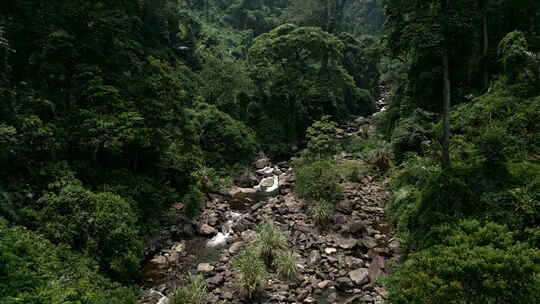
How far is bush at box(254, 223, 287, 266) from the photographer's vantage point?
13.3 metres

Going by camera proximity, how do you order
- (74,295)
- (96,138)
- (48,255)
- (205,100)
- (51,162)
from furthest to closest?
(205,100) < (96,138) < (51,162) < (48,255) < (74,295)

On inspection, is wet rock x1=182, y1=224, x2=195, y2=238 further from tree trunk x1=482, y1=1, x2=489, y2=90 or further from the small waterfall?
tree trunk x1=482, y1=1, x2=489, y2=90

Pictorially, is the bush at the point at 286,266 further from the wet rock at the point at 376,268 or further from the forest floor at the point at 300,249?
the wet rock at the point at 376,268

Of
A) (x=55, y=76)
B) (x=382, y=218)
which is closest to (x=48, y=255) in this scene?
(x=55, y=76)

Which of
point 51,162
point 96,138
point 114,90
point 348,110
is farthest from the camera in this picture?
point 348,110

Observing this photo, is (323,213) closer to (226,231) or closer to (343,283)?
(343,283)

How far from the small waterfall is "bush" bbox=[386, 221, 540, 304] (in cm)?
878

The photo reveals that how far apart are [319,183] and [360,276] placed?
7.60 m

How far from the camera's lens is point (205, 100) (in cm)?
3206

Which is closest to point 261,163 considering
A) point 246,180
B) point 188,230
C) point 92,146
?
point 246,180

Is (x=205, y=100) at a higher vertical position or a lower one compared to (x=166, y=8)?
lower

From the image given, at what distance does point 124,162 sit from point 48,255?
7.59 m

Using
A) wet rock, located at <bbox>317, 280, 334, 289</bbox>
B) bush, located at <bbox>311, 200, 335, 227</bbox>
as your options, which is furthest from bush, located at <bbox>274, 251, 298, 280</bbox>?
bush, located at <bbox>311, 200, 335, 227</bbox>

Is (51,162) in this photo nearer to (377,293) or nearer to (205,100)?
(377,293)
